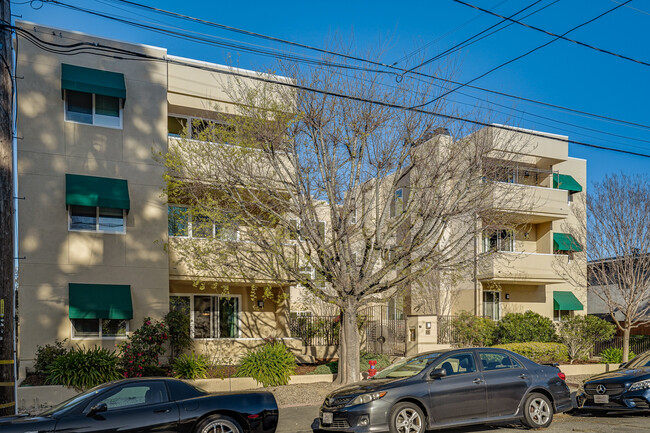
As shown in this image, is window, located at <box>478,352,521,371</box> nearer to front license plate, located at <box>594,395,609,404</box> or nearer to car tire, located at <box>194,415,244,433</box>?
front license plate, located at <box>594,395,609,404</box>

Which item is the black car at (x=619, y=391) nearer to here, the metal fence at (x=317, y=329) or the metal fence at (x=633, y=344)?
the metal fence at (x=317, y=329)

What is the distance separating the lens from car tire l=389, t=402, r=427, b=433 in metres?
10.2

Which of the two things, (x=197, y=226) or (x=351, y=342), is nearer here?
(x=351, y=342)

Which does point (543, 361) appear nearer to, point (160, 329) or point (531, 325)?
point (531, 325)

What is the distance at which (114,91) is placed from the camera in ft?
59.8

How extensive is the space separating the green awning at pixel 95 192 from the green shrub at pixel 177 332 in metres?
3.38

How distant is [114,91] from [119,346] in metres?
7.22

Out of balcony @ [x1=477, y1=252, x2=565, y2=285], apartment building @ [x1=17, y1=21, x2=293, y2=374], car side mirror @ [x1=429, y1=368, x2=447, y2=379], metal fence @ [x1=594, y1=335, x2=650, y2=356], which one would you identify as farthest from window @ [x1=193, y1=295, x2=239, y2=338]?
metal fence @ [x1=594, y1=335, x2=650, y2=356]

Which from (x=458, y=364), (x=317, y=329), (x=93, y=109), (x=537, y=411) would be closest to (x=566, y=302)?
(x=317, y=329)

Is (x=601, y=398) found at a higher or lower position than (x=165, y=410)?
lower

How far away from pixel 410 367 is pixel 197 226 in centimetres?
899

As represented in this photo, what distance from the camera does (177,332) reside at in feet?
59.8

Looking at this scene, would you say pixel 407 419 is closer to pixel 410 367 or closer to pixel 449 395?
pixel 449 395

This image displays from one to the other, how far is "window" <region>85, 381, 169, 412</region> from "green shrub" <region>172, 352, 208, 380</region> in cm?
746
